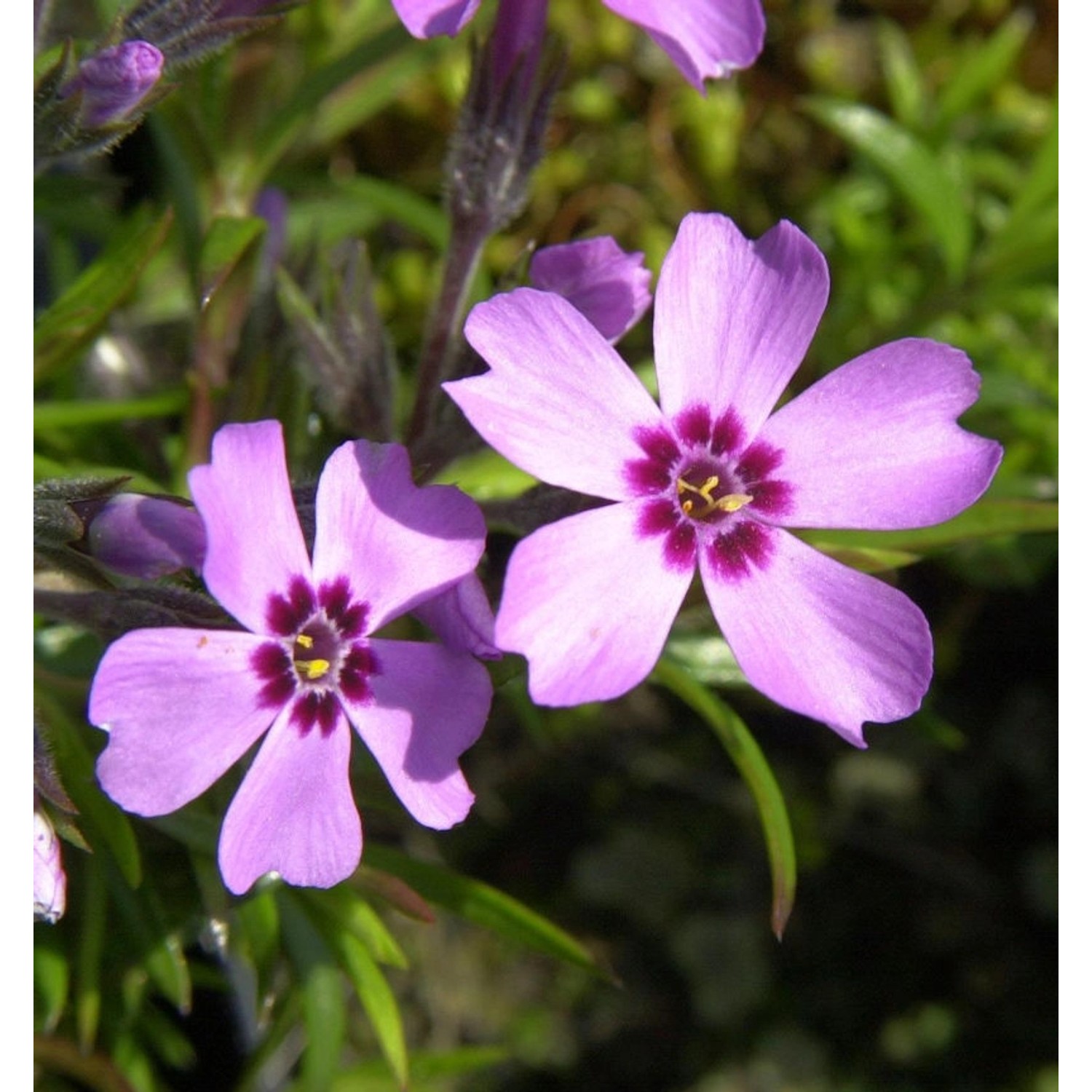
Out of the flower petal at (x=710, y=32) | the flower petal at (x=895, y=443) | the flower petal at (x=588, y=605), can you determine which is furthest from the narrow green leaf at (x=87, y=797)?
the flower petal at (x=710, y=32)

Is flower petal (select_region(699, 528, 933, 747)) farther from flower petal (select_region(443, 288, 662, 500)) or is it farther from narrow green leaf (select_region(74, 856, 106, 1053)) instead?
narrow green leaf (select_region(74, 856, 106, 1053))

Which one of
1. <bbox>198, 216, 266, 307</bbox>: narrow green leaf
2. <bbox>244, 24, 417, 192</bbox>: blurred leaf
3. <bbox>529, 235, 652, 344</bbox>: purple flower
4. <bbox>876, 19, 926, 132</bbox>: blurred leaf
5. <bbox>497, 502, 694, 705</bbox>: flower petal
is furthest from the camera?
<bbox>876, 19, 926, 132</bbox>: blurred leaf

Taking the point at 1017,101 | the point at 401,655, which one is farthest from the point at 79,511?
the point at 1017,101

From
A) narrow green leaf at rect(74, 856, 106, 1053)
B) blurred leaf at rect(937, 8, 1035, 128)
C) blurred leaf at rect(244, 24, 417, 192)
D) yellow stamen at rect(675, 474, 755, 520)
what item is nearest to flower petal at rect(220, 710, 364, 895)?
yellow stamen at rect(675, 474, 755, 520)

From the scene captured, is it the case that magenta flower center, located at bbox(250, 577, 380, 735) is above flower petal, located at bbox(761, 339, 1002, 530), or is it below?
below

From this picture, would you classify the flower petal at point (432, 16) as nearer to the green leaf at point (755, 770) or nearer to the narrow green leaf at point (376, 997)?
the green leaf at point (755, 770)

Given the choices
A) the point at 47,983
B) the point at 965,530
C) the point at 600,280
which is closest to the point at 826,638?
the point at 600,280

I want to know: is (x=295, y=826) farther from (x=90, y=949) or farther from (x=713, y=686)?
(x=713, y=686)
